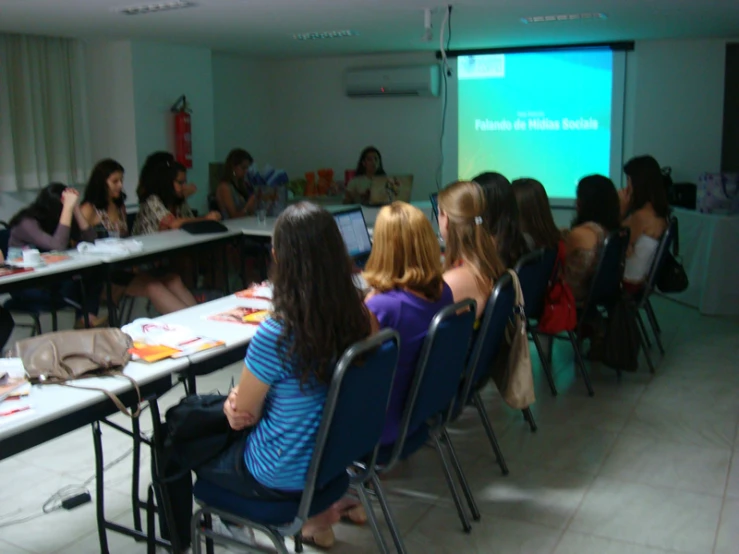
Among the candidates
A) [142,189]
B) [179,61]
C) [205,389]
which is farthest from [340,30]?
[205,389]

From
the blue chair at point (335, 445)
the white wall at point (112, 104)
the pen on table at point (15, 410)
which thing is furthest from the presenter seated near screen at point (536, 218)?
the white wall at point (112, 104)

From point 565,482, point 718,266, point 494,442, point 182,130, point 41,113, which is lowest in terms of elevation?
point 565,482

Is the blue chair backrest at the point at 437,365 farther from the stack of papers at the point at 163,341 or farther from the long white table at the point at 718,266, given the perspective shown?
the long white table at the point at 718,266

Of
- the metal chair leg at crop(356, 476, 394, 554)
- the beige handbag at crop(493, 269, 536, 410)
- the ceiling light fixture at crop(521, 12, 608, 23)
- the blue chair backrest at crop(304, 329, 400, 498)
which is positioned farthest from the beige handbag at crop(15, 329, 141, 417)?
the ceiling light fixture at crop(521, 12, 608, 23)

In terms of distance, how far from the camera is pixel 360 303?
73.5 inches

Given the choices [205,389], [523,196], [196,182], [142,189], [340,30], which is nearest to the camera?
[523,196]

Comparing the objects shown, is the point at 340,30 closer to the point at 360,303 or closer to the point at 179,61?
the point at 179,61

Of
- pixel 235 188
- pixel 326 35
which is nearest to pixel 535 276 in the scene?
pixel 235 188

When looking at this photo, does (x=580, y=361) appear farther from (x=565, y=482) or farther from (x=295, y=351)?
(x=295, y=351)

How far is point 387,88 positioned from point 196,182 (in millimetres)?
2296

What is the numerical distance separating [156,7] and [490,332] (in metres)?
3.48

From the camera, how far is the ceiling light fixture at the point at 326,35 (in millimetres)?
6312

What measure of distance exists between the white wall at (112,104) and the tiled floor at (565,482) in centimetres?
346

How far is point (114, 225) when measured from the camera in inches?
188
